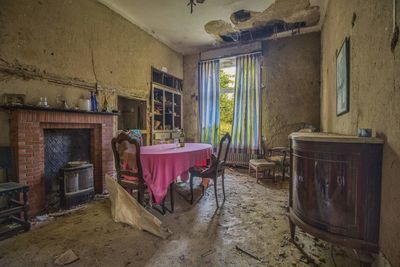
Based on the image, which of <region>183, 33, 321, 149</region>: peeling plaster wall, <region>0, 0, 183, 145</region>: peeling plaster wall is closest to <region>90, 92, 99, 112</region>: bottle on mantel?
<region>0, 0, 183, 145</region>: peeling plaster wall

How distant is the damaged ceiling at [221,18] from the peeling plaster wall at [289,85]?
12.4 inches

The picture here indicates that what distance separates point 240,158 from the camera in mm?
5293

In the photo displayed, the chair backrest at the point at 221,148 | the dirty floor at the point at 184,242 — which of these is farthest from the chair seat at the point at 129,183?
the chair backrest at the point at 221,148

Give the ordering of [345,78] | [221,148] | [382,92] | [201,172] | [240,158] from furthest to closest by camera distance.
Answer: [240,158]
[201,172]
[221,148]
[345,78]
[382,92]

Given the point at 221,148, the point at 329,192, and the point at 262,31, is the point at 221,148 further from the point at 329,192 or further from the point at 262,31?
the point at 262,31

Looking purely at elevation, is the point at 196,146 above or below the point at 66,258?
above

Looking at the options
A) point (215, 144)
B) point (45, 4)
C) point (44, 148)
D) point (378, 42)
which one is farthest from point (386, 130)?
point (215, 144)

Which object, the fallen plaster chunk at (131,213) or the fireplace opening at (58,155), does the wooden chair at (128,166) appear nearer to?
the fallen plaster chunk at (131,213)

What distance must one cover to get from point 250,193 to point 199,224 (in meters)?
1.37

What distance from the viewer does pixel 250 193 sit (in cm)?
332

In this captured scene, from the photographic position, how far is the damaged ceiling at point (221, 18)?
3635mm

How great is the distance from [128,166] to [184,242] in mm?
1174

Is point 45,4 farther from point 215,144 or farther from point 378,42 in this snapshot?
point 215,144

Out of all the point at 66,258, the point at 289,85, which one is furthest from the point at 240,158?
the point at 66,258
